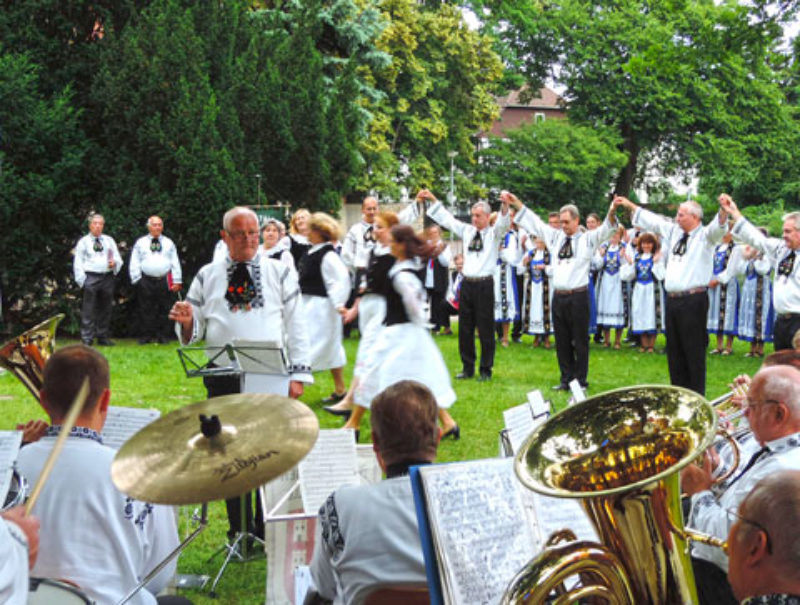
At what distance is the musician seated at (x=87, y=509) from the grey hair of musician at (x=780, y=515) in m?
2.11

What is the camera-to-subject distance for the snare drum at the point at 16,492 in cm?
300

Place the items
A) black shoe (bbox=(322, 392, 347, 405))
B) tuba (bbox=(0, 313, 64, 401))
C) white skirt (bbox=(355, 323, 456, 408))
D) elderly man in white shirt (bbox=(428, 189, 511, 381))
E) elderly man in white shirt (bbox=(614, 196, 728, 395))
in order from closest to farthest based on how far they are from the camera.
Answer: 1. tuba (bbox=(0, 313, 64, 401))
2. white skirt (bbox=(355, 323, 456, 408))
3. elderly man in white shirt (bbox=(614, 196, 728, 395))
4. black shoe (bbox=(322, 392, 347, 405))
5. elderly man in white shirt (bbox=(428, 189, 511, 381))

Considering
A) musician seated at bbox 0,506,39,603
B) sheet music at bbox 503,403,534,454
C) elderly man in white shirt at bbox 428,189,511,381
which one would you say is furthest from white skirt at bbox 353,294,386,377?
musician seated at bbox 0,506,39,603

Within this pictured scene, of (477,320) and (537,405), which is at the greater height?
(537,405)

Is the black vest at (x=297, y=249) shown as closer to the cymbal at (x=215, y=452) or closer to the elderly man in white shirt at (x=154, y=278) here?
the elderly man in white shirt at (x=154, y=278)

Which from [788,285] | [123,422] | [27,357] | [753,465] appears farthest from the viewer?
[788,285]

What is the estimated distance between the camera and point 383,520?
2922mm

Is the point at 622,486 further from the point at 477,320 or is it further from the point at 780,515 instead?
the point at 477,320

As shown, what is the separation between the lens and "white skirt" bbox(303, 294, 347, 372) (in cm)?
948

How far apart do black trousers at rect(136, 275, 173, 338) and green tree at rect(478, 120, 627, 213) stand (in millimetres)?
23938

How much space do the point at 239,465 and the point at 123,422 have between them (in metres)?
1.29

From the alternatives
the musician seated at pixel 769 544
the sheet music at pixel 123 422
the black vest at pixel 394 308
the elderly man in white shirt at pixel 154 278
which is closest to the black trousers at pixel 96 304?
the elderly man in white shirt at pixel 154 278

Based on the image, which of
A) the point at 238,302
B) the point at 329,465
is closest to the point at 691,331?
the point at 238,302

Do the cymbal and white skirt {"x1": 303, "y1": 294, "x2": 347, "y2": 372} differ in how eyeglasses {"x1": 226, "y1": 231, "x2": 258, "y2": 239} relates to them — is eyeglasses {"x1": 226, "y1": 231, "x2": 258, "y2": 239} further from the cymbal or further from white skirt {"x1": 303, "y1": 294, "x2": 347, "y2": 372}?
white skirt {"x1": 303, "y1": 294, "x2": 347, "y2": 372}
